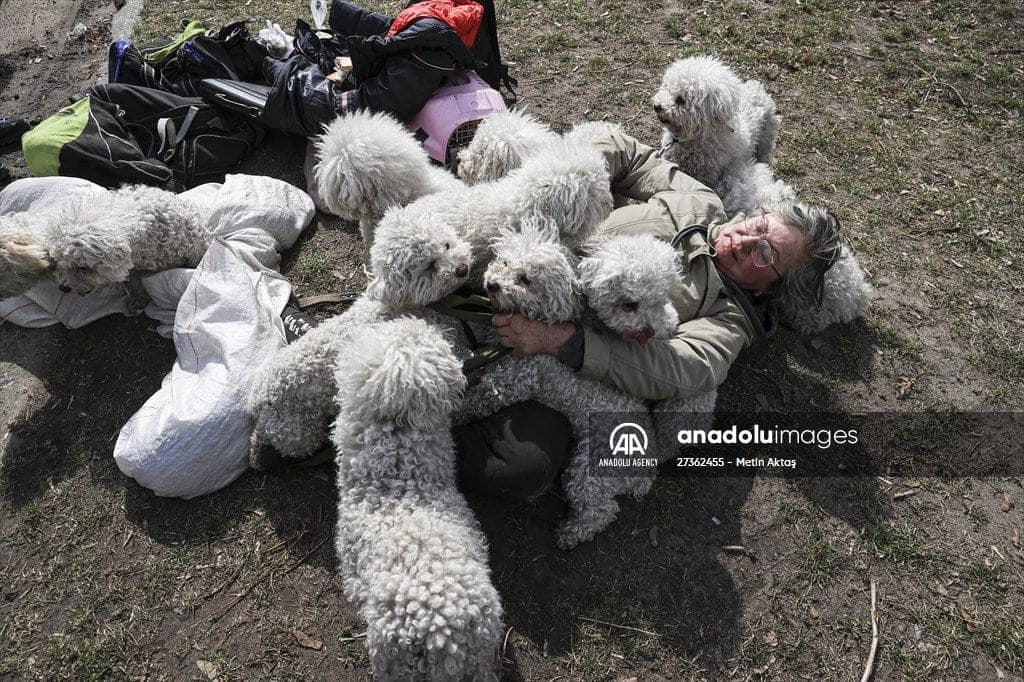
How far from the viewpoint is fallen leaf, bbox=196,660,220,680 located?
3011mm

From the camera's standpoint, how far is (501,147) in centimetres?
370

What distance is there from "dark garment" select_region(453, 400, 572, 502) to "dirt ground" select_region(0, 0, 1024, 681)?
18.6 inches

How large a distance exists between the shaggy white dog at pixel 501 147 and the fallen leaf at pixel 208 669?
303 cm

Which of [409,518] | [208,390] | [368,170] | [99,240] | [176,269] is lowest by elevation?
[208,390]

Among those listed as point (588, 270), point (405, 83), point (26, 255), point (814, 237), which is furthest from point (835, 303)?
point (26, 255)

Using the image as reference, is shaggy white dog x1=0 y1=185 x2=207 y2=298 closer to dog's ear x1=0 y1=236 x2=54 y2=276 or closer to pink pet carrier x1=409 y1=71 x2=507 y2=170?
dog's ear x1=0 y1=236 x2=54 y2=276

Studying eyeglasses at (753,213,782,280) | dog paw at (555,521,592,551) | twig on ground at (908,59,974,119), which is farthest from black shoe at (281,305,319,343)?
twig on ground at (908,59,974,119)

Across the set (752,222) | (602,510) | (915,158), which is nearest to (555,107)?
(752,222)

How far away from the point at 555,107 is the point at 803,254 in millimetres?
3259

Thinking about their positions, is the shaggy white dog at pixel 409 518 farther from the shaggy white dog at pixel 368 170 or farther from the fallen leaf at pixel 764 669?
the fallen leaf at pixel 764 669

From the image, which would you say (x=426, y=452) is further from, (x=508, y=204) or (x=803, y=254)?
(x=803, y=254)

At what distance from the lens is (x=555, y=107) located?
6102mm

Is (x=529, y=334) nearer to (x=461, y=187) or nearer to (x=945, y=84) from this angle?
(x=461, y=187)

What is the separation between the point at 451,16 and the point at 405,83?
751mm
